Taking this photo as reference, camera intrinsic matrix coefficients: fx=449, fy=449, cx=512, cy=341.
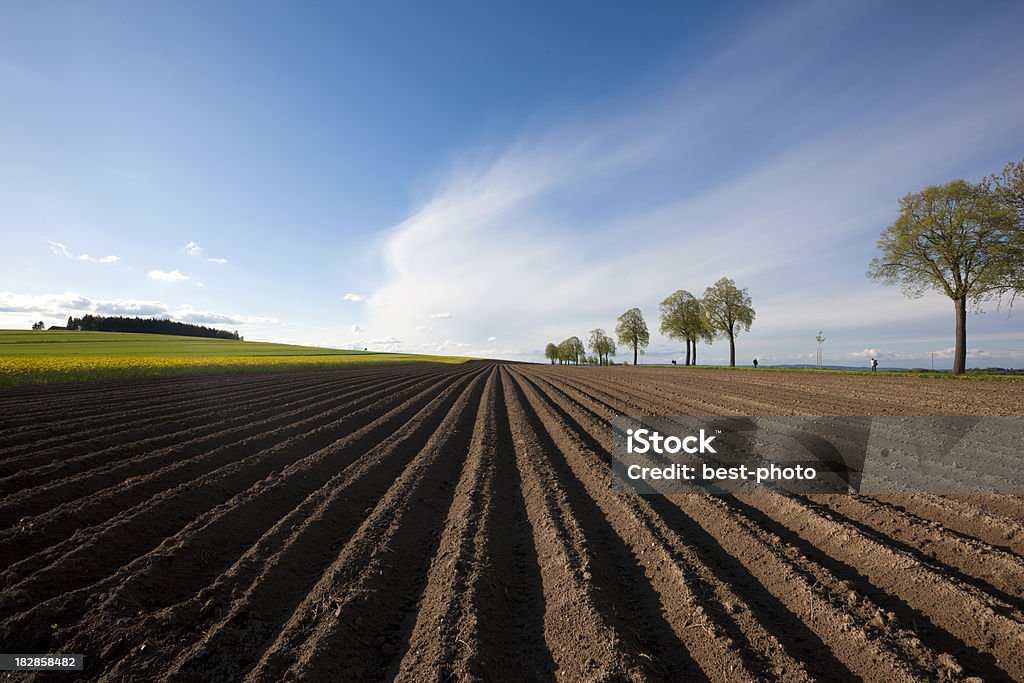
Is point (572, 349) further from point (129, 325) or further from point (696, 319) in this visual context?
point (129, 325)

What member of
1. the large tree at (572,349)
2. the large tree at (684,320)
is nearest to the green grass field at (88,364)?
the large tree at (684,320)

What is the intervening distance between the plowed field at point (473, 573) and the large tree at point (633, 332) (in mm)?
65318

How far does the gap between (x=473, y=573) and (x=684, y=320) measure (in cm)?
5512

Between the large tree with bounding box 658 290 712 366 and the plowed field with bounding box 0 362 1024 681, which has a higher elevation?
the large tree with bounding box 658 290 712 366

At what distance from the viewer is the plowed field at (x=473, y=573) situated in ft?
10.9

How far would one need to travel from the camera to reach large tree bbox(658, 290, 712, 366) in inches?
2147

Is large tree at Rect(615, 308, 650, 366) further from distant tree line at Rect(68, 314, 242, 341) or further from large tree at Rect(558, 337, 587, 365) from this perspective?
distant tree line at Rect(68, 314, 242, 341)

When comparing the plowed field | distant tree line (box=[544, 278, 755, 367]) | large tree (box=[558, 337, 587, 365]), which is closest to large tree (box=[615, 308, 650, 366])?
distant tree line (box=[544, 278, 755, 367])

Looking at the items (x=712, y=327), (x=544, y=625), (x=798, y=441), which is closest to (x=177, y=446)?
(x=544, y=625)

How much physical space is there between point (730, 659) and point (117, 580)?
18.0 ft

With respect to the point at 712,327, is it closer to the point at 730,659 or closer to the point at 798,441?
the point at 798,441

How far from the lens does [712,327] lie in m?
49.5

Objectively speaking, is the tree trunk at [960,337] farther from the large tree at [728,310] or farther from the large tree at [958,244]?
the large tree at [728,310]

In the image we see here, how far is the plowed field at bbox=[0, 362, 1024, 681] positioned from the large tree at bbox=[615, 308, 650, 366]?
65.3 meters
